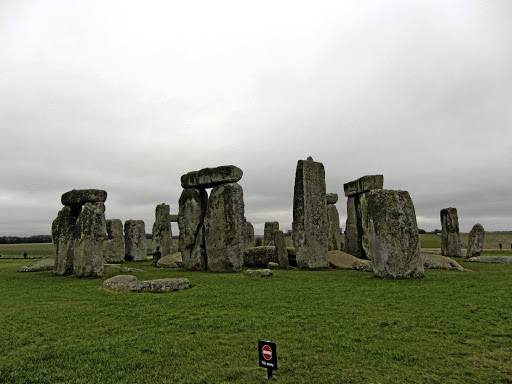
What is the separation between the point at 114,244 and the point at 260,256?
11.6m

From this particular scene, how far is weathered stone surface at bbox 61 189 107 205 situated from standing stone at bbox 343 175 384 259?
12.9 metres

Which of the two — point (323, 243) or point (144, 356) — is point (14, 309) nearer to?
point (144, 356)

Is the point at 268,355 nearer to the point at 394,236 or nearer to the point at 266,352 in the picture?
the point at 266,352

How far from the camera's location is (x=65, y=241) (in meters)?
14.0

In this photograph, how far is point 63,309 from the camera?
7.06m

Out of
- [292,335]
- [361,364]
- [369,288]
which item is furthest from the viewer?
[369,288]

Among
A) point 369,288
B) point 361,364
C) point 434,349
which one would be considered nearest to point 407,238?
point 369,288

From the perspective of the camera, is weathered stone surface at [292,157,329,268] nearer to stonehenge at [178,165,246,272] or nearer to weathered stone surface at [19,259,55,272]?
stonehenge at [178,165,246,272]

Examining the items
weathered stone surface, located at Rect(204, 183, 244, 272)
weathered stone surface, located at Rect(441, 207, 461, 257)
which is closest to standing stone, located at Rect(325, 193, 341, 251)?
weathered stone surface, located at Rect(441, 207, 461, 257)

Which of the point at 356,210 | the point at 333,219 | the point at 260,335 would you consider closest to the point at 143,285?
the point at 260,335

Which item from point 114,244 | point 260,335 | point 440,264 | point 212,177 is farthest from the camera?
point 114,244

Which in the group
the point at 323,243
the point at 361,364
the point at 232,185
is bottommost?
the point at 361,364

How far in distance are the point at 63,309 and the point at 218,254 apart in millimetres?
7446

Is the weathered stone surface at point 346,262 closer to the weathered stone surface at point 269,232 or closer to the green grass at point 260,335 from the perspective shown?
the green grass at point 260,335
